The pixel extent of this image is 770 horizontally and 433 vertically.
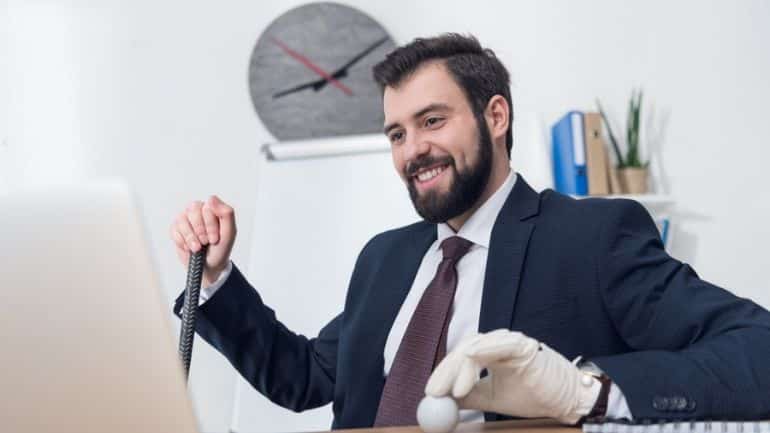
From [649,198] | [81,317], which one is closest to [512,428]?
[81,317]

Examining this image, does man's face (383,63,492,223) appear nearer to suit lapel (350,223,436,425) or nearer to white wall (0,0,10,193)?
suit lapel (350,223,436,425)

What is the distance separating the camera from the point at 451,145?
144 cm

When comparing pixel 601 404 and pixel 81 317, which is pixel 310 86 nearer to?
pixel 601 404

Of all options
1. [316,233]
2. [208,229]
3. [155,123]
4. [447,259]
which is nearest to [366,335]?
[447,259]

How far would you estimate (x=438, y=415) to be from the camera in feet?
2.37

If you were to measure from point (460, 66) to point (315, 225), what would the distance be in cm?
95

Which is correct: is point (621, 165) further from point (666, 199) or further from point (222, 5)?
point (222, 5)

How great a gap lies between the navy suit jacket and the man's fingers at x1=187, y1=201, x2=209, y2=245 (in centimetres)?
11

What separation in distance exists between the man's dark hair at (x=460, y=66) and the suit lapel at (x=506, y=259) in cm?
23

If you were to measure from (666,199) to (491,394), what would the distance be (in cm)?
186

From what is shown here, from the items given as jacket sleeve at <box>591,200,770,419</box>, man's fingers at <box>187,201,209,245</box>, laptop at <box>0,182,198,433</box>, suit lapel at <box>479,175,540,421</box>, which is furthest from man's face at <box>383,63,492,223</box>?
laptop at <box>0,182,198,433</box>

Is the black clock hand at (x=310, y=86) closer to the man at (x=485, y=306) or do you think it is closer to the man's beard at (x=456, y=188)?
the man at (x=485, y=306)

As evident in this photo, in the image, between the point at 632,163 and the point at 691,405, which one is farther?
the point at 632,163

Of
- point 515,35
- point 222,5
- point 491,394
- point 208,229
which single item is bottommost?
point 491,394
